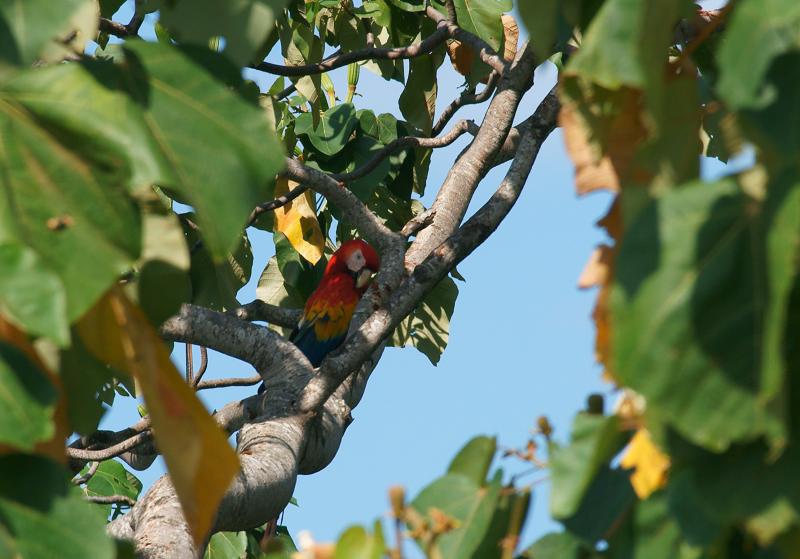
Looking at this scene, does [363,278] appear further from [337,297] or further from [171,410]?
[171,410]

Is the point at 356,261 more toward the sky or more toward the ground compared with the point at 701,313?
more toward the sky

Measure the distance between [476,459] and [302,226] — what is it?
249cm

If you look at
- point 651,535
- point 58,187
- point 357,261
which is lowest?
point 651,535

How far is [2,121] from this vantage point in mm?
752

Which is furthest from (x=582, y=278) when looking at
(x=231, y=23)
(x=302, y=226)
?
(x=302, y=226)

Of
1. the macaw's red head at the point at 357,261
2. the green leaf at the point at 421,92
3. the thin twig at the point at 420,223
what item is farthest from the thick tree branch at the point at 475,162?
the macaw's red head at the point at 357,261

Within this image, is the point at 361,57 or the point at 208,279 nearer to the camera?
the point at 361,57

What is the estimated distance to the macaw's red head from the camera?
19.6ft

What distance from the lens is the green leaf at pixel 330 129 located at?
3.48 meters

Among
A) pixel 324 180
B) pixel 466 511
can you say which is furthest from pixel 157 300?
pixel 324 180

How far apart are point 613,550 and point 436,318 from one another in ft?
8.76

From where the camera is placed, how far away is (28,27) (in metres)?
0.73

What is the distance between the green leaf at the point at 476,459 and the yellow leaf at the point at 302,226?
2413 millimetres

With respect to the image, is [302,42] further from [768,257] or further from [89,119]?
[768,257]
